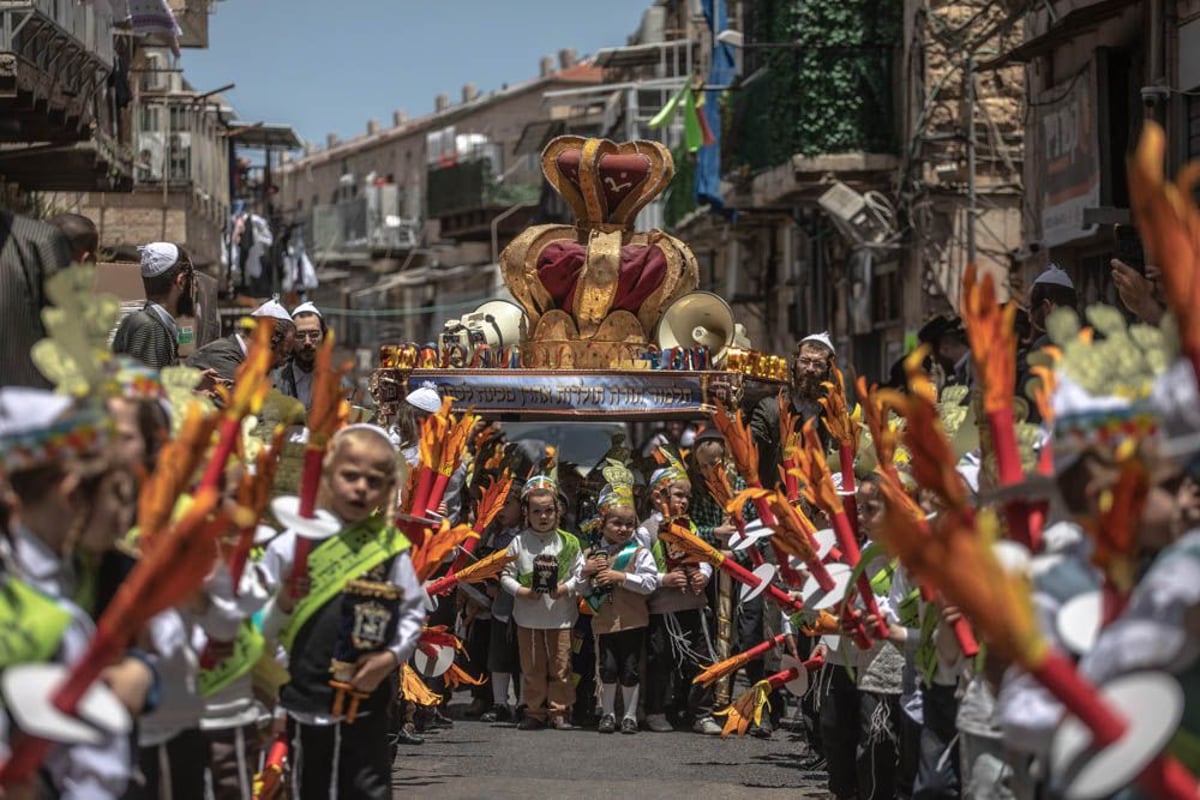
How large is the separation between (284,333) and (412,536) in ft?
4.91

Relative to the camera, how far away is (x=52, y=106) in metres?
17.7

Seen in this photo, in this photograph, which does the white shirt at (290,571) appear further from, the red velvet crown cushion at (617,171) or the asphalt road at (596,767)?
the red velvet crown cushion at (617,171)

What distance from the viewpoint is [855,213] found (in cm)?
2700

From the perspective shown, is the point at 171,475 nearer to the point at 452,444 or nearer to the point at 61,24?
the point at 452,444

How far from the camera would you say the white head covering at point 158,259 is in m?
9.81

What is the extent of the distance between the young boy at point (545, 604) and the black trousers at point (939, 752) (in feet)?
20.5

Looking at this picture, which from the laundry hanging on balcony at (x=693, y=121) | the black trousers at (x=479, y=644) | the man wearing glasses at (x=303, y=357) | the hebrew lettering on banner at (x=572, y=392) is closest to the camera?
the man wearing glasses at (x=303, y=357)

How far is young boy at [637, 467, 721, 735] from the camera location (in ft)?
46.4

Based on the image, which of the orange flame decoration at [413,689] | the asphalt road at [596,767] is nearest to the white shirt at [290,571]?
the asphalt road at [596,767]

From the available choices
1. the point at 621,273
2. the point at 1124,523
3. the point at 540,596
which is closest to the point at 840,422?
the point at 540,596

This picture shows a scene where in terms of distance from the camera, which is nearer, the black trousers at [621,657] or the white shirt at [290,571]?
the white shirt at [290,571]

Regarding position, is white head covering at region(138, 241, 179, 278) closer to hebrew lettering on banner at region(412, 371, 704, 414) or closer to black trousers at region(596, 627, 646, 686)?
hebrew lettering on banner at region(412, 371, 704, 414)

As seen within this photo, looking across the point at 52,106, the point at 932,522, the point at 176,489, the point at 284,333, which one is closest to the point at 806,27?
the point at 52,106

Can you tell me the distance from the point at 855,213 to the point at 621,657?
13.8 m
